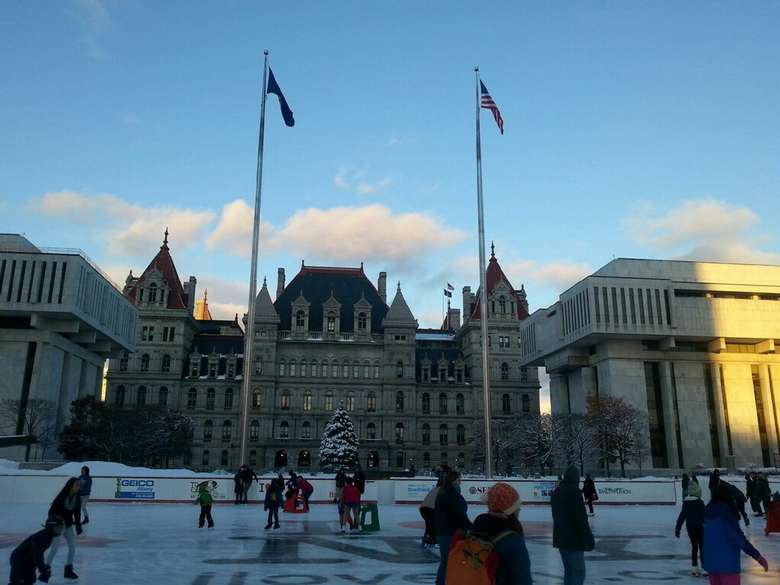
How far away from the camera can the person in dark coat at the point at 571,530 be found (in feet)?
25.7

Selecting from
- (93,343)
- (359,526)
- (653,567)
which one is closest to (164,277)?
(93,343)

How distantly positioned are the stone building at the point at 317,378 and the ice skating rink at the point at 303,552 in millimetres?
64557

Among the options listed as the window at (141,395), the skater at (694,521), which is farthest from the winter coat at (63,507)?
the window at (141,395)

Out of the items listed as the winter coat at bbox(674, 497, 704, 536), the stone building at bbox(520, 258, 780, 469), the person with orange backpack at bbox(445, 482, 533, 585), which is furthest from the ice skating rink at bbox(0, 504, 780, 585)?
the stone building at bbox(520, 258, 780, 469)

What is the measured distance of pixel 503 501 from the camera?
5305 mm

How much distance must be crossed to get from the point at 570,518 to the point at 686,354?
70.6 metres

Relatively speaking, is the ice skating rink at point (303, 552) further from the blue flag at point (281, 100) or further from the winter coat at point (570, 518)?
the blue flag at point (281, 100)

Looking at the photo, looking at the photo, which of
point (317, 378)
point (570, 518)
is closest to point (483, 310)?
point (570, 518)

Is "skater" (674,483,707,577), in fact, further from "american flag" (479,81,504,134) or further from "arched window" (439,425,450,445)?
"arched window" (439,425,450,445)

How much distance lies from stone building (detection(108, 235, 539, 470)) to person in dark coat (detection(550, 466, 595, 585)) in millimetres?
81662

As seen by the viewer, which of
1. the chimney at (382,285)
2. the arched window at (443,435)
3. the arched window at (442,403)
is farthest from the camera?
the chimney at (382,285)

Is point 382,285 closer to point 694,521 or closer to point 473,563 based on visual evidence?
point 694,521

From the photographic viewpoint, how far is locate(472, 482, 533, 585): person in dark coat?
494 centimetres

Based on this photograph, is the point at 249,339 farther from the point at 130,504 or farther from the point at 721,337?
the point at 721,337
